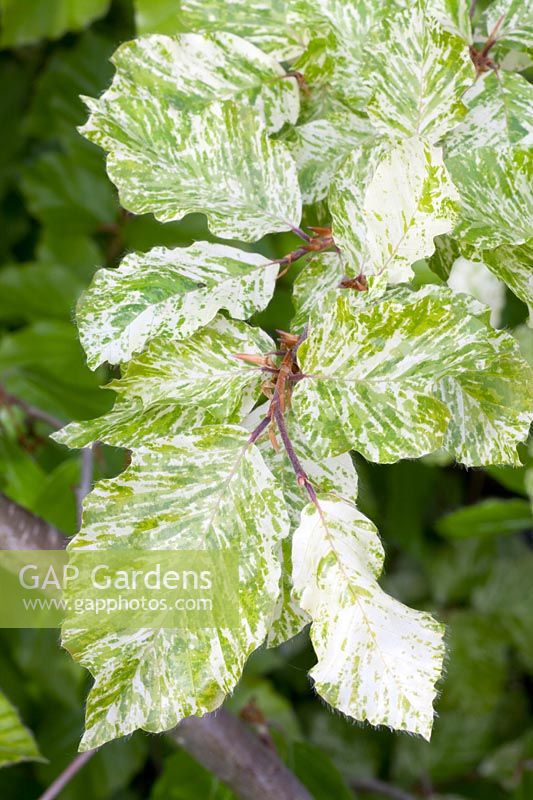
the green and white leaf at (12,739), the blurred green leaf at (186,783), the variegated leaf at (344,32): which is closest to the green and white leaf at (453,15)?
the variegated leaf at (344,32)

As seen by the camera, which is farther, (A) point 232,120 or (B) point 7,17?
(B) point 7,17

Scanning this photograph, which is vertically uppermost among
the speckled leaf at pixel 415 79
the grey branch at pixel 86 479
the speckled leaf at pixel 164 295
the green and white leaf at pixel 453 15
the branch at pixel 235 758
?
the green and white leaf at pixel 453 15

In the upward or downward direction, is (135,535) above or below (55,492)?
above

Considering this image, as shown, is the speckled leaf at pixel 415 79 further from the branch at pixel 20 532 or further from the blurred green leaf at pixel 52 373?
the blurred green leaf at pixel 52 373

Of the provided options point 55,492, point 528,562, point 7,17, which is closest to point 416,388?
point 55,492

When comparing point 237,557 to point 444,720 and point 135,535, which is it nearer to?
point 135,535

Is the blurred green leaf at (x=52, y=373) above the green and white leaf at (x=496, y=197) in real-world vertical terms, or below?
below

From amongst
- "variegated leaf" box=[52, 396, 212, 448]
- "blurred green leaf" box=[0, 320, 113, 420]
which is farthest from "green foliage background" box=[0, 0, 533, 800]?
"variegated leaf" box=[52, 396, 212, 448]
